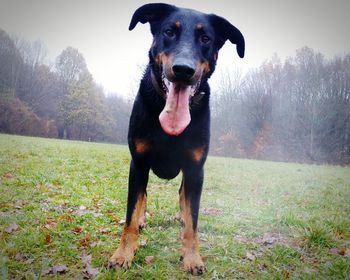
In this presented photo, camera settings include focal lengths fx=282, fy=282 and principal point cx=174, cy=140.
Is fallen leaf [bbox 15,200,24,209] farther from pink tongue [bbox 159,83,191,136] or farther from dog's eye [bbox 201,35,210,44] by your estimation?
dog's eye [bbox 201,35,210,44]

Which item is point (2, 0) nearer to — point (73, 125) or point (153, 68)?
point (153, 68)

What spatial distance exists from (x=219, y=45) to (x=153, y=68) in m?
0.88

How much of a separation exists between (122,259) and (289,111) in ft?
85.9

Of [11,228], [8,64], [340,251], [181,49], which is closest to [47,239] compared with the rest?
[11,228]

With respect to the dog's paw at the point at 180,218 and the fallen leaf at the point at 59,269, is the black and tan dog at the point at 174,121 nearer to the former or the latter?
the fallen leaf at the point at 59,269

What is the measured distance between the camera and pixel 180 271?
2623 millimetres

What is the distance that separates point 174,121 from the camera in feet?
8.41

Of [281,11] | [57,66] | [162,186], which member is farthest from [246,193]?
[57,66]

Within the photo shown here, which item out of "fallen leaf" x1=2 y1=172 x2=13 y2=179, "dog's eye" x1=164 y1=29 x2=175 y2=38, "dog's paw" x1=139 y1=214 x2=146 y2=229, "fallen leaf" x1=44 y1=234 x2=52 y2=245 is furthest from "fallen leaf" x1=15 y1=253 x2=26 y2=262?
"fallen leaf" x1=2 y1=172 x2=13 y2=179

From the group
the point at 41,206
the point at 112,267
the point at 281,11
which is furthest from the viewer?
the point at 281,11

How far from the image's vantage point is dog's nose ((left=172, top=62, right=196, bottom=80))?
239 cm

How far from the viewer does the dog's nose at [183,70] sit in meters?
2.39

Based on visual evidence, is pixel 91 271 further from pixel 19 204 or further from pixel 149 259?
pixel 19 204

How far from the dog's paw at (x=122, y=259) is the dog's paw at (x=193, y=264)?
1.69ft
